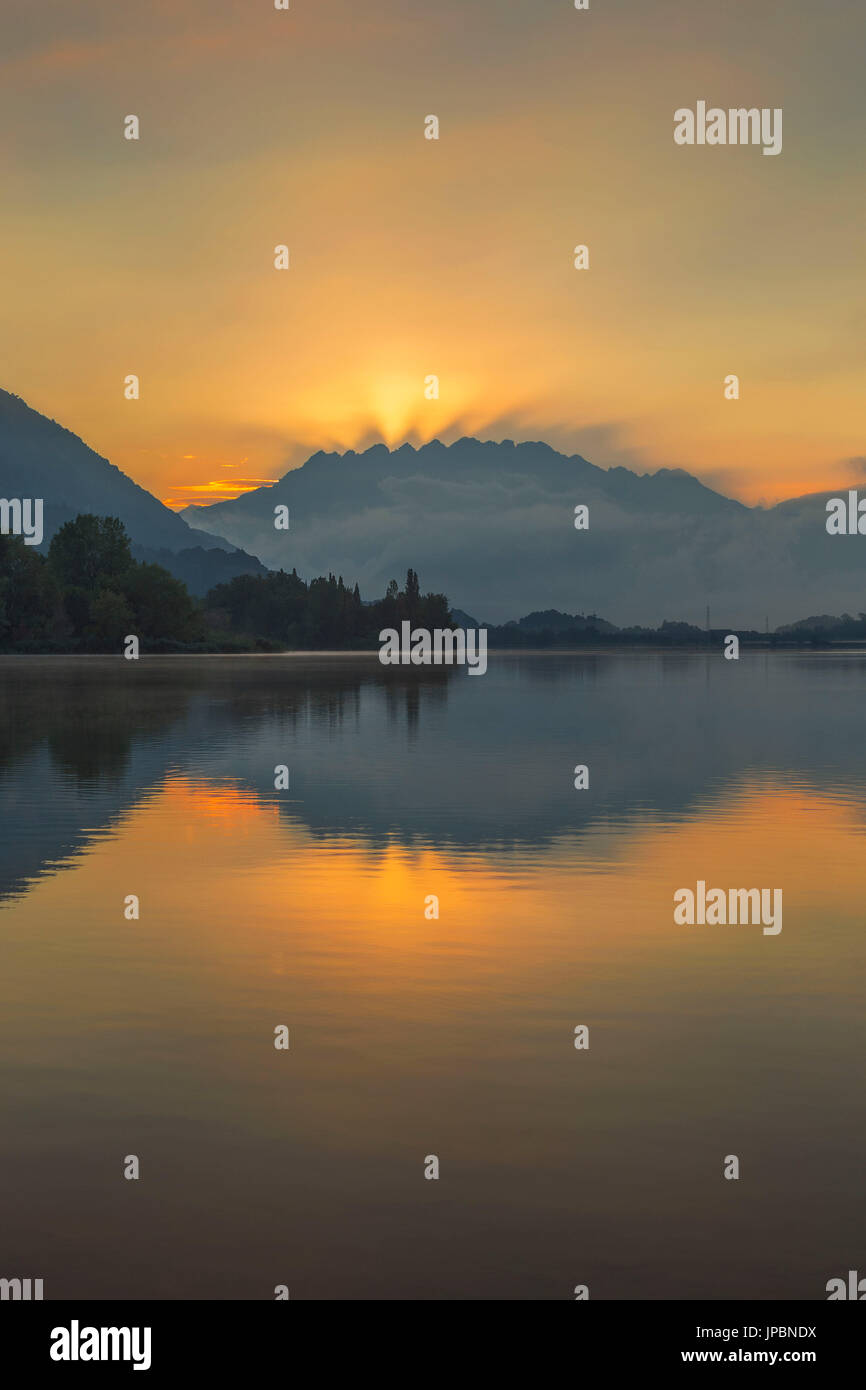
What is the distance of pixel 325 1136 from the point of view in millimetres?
11039

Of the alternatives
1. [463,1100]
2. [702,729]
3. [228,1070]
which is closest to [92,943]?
[228,1070]

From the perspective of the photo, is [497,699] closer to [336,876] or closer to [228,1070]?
[336,876]

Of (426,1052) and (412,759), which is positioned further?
(412,759)

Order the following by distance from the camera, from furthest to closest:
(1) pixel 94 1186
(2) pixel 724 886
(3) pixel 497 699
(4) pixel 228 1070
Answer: (3) pixel 497 699 → (2) pixel 724 886 → (4) pixel 228 1070 → (1) pixel 94 1186

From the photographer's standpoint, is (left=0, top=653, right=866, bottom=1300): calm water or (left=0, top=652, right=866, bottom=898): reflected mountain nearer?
(left=0, top=653, right=866, bottom=1300): calm water

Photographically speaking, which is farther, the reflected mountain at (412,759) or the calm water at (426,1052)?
the reflected mountain at (412,759)

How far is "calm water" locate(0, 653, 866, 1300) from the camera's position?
9.08 meters

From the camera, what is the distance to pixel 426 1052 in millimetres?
13422

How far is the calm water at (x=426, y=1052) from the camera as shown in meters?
9.08

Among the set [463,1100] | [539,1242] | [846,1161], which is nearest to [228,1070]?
[463,1100]

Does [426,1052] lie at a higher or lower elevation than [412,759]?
lower
